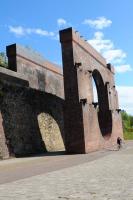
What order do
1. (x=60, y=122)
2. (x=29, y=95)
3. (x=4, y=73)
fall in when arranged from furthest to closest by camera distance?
(x=60, y=122)
(x=29, y=95)
(x=4, y=73)

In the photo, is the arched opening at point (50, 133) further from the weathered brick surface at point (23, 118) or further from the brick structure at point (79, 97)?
the brick structure at point (79, 97)

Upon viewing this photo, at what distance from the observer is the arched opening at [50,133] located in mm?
26219

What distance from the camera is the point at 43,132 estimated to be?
26.2m

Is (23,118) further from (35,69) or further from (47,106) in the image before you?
(35,69)

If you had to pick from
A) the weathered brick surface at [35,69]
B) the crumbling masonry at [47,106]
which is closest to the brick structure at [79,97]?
the crumbling masonry at [47,106]

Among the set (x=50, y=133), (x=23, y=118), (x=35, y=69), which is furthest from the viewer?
(x=35, y=69)

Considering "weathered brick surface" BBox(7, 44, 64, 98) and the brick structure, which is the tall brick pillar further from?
"weathered brick surface" BBox(7, 44, 64, 98)

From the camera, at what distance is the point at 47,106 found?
91.0 ft

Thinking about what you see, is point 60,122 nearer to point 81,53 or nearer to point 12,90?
point 81,53

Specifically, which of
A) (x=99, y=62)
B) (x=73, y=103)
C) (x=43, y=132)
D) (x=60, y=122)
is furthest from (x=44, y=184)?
(x=99, y=62)

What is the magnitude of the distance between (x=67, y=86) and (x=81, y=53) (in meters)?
3.36

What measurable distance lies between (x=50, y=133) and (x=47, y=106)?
6.39 feet

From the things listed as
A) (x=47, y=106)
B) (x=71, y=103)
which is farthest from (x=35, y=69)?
(x=71, y=103)

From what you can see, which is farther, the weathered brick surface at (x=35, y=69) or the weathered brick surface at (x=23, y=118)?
the weathered brick surface at (x=35, y=69)
